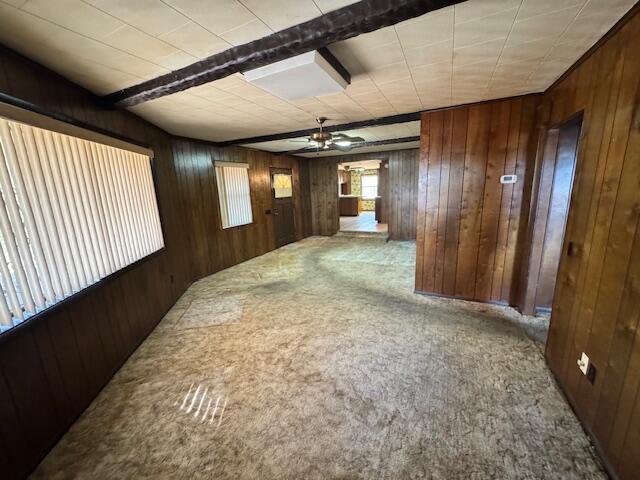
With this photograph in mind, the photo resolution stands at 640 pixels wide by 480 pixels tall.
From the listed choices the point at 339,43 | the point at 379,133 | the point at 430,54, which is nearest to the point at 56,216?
the point at 339,43

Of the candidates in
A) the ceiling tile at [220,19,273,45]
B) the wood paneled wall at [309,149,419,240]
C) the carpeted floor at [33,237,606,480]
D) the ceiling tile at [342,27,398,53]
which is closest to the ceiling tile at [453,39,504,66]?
the ceiling tile at [342,27,398,53]

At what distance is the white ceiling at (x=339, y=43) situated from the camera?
1.24m

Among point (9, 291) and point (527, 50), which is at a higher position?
point (527, 50)

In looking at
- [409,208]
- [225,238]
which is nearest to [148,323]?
[225,238]

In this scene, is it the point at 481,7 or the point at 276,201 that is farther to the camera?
the point at 276,201

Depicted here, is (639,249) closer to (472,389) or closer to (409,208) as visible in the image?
(472,389)

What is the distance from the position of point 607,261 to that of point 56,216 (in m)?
3.31

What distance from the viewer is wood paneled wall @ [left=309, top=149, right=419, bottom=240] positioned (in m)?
6.41

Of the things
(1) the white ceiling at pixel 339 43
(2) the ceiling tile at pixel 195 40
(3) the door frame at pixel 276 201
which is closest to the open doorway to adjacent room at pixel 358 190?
(3) the door frame at pixel 276 201

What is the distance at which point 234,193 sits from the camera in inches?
201

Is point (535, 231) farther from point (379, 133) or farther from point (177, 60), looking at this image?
point (177, 60)

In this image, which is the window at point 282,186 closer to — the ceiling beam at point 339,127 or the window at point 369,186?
the ceiling beam at point 339,127

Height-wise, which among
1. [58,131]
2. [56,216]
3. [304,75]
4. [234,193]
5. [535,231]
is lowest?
[535,231]

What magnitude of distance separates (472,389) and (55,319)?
276 centimetres
